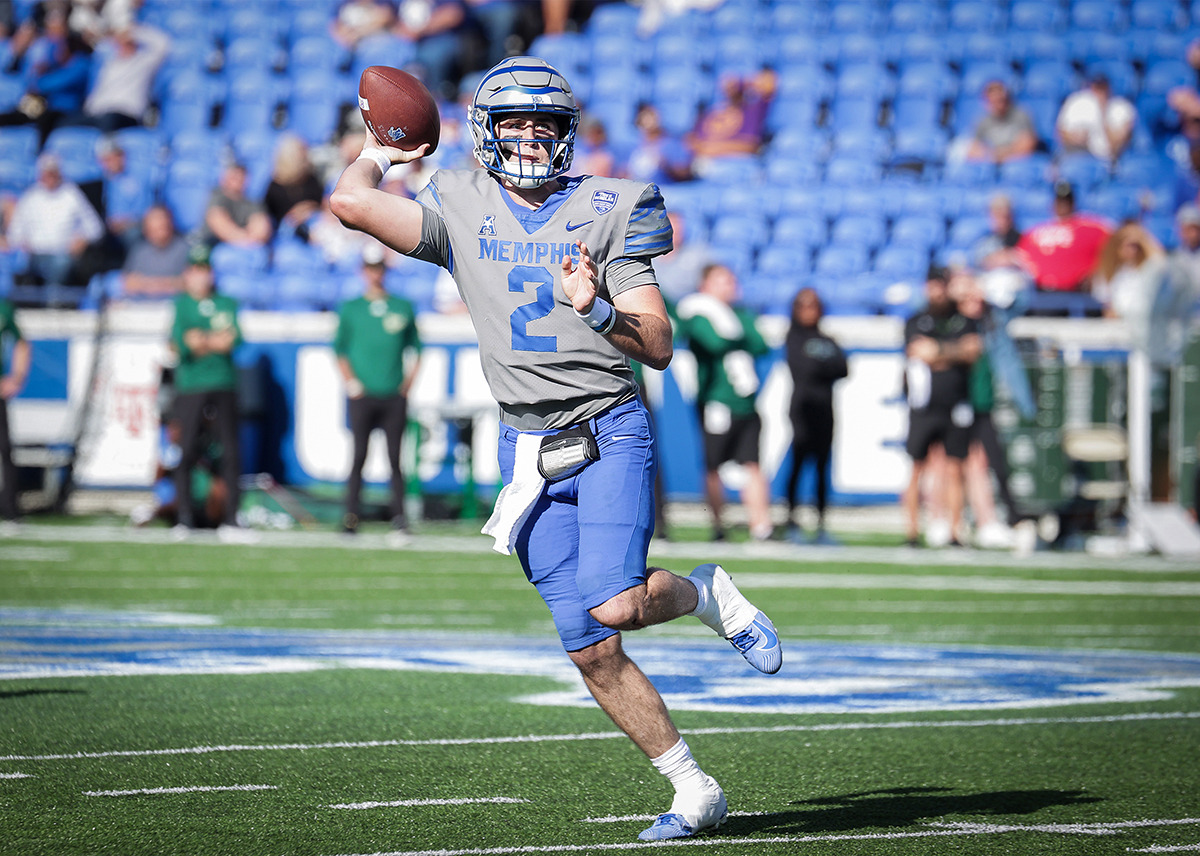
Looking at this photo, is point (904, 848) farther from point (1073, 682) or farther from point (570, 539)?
point (1073, 682)

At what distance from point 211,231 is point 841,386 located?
22.3 ft

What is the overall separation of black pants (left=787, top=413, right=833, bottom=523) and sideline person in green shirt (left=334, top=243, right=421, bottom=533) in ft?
10.1

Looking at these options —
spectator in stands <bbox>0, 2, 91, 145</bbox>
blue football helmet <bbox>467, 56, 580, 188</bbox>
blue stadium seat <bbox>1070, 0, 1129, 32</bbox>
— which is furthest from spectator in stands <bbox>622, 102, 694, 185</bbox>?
blue football helmet <bbox>467, 56, 580, 188</bbox>

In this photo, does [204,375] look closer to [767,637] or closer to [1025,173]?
[1025,173]

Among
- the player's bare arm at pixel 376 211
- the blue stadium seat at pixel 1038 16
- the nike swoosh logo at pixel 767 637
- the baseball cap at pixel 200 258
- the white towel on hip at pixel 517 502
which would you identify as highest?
the blue stadium seat at pixel 1038 16

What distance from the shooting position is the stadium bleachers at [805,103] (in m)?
16.2

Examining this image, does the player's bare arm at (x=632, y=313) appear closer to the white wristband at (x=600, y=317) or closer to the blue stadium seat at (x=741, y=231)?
the white wristband at (x=600, y=317)

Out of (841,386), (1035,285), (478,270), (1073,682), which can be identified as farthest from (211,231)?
(478,270)

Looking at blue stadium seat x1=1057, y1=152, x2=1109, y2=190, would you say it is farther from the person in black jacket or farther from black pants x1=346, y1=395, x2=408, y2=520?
black pants x1=346, y1=395, x2=408, y2=520

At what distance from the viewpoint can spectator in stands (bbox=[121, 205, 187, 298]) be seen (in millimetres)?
14977

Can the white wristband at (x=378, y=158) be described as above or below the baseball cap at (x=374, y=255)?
below

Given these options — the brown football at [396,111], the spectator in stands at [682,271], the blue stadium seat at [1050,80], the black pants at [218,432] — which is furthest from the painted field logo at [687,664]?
the blue stadium seat at [1050,80]

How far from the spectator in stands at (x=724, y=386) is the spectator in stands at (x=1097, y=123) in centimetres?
612

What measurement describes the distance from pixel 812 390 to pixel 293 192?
21.7 ft
